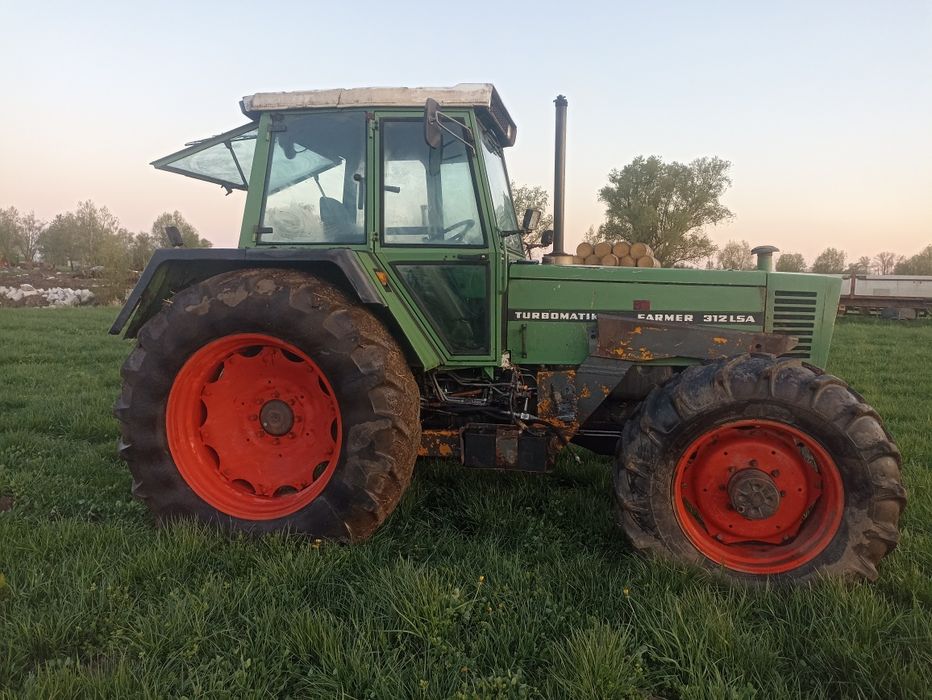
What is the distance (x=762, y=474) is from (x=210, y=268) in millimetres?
2983

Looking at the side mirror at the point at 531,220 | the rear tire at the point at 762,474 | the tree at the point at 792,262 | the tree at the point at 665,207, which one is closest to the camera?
the rear tire at the point at 762,474

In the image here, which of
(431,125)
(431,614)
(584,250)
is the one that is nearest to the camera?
(431,614)

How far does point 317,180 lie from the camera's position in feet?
10.4

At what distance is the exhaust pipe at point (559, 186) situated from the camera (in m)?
3.60

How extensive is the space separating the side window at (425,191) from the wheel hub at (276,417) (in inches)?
41.6

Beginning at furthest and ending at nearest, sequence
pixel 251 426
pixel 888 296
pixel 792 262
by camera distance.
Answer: pixel 792 262 < pixel 888 296 < pixel 251 426

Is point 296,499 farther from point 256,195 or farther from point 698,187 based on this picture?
point 698,187

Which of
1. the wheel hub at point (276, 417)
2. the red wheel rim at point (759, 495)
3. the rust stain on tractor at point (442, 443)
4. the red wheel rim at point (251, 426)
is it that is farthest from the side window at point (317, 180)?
the red wheel rim at point (759, 495)

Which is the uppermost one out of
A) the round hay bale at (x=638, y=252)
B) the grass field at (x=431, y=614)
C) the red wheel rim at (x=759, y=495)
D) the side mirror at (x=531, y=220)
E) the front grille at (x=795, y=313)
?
the side mirror at (x=531, y=220)

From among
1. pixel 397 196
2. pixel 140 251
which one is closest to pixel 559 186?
pixel 397 196

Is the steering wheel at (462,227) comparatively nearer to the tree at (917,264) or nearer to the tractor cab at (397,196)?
the tractor cab at (397,196)

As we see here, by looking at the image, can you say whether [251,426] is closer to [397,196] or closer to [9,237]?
[397,196]

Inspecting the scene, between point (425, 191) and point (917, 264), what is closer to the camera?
point (425, 191)

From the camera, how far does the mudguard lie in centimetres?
283
